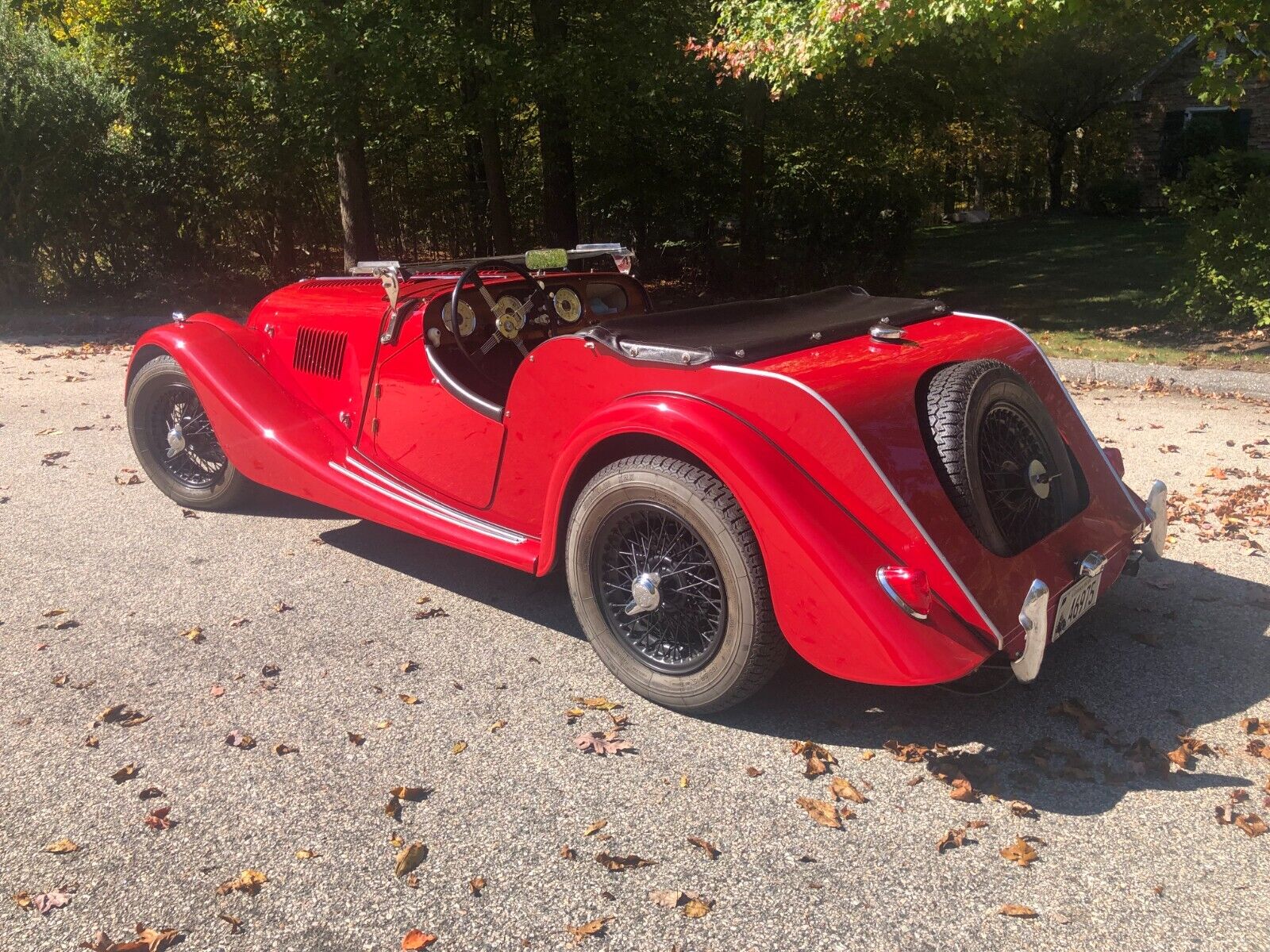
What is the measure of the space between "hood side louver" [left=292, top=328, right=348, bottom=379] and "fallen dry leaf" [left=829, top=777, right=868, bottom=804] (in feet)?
9.62

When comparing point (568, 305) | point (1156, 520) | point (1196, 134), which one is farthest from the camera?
point (1196, 134)

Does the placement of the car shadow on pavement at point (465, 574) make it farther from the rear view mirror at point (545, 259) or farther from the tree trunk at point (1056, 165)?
the tree trunk at point (1056, 165)

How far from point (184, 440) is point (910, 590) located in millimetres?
4212

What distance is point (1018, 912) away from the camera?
7.97ft

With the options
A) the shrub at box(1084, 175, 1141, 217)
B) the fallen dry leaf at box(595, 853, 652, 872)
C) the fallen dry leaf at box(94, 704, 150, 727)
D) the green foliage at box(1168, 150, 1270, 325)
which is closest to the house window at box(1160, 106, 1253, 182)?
the shrub at box(1084, 175, 1141, 217)

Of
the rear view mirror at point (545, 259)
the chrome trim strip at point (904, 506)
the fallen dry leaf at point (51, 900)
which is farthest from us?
the rear view mirror at point (545, 259)

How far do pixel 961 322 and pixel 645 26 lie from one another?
8.67m

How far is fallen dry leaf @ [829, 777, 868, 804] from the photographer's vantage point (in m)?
2.91

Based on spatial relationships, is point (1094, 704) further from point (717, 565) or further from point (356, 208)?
point (356, 208)

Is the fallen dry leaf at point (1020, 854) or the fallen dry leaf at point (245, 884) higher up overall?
the fallen dry leaf at point (245, 884)

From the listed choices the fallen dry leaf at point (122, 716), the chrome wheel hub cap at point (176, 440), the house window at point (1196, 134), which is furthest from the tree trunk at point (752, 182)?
the house window at point (1196, 134)

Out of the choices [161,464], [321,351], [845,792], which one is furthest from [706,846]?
[161,464]

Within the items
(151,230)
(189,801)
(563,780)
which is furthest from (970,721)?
(151,230)

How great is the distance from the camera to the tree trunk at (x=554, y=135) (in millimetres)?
11148
